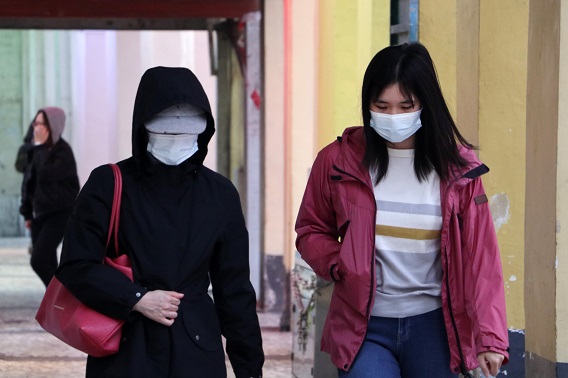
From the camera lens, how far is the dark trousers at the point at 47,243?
35.3ft

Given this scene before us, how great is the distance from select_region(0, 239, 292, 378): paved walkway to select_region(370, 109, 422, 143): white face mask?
451 centimetres

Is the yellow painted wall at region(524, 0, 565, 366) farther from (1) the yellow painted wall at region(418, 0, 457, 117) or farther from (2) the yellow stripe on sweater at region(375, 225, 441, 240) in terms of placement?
(1) the yellow painted wall at region(418, 0, 457, 117)

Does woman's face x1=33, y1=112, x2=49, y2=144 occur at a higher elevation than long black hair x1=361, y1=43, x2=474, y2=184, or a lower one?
lower

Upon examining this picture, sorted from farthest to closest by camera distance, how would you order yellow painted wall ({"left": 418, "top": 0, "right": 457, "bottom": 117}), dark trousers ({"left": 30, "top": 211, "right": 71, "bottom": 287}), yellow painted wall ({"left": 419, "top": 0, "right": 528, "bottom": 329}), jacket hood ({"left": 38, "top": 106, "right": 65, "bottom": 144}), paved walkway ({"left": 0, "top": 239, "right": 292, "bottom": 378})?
1. jacket hood ({"left": 38, "top": 106, "right": 65, "bottom": 144})
2. dark trousers ({"left": 30, "top": 211, "right": 71, "bottom": 287})
3. paved walkway ({"left": 0, "top": 239, "right": 292, "bottom": 378})
4. yellow painted wall ({"left": 418, "top": 0, "right": 457, "bottom": 117})
5. yellow painted wall ({"left": 419, "top": 0, "right": 528, "bottom": 329})

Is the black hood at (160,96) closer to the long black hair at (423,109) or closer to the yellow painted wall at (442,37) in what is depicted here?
the long black hair at (423,109)

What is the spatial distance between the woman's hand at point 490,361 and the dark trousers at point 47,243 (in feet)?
23.5

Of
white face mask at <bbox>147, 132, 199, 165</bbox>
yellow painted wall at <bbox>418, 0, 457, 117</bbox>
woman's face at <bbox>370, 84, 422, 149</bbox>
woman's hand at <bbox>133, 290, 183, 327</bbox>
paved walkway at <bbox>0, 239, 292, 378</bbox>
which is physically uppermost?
yellow painted wall at <bbox>418, 0, 457, 117</bbox>

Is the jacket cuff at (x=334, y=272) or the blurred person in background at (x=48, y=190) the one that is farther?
the blurred person in background at (x=48, y=190)

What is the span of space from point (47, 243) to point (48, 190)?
46 cm

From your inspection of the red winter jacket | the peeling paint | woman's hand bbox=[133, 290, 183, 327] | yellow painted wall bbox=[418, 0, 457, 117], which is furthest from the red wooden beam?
woman's hand bbox=[133, 290, 183, 327]

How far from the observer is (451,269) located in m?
3.96

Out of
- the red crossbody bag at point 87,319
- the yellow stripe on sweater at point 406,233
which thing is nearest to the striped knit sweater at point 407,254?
the yellow stripe on sweater at point 406,233

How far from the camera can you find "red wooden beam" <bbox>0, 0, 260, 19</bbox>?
12695 mm

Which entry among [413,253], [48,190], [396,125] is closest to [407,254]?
[413,253]
